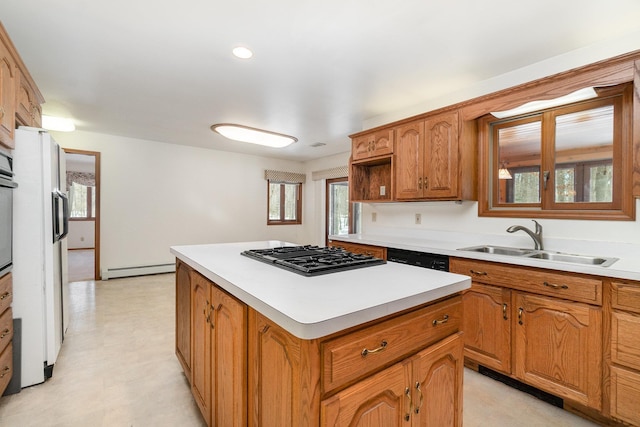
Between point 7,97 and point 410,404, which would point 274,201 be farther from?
point 410,404

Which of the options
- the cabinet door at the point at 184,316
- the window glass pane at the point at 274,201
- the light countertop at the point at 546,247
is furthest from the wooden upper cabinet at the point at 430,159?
the window glass pane at the point at 274,201

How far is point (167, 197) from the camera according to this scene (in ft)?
17.0

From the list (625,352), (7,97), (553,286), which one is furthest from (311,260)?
(7,97)

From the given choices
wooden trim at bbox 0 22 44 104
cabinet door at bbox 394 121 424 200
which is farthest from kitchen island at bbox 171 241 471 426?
wooden trim at bbox 0 22 44 104

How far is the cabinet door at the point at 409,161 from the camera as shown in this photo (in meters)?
2.91

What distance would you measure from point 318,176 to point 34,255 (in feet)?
16.2

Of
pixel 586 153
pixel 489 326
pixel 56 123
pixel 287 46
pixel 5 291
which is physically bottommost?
pixel 489 326

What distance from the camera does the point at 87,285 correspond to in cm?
442

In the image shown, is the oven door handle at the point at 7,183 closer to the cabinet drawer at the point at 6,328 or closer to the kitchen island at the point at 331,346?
the cabinet drawer at the point at 6,328

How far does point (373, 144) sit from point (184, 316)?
8.48 feet

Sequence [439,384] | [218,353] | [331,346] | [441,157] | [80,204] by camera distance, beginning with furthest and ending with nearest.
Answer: [80,204]
[441,157]
[218,353]
[439,384]
[331,346]

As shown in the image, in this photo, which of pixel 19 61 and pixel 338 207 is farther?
pixel 338 207

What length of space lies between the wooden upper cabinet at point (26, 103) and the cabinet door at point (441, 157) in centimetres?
336

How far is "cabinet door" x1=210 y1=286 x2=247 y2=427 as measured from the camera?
1.11 metres
